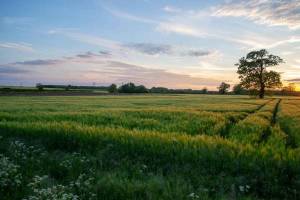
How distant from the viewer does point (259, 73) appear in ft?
303

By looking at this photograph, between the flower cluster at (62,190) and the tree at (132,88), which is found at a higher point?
the tree at (132,88)

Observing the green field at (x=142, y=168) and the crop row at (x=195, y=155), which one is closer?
the green field at (x=142, y=168)

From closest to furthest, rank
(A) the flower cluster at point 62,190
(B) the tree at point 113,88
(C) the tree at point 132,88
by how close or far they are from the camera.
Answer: (A) the flower cluster at point 62,190
(C) the tree at point 132,88
(B) the tree at point 113,88

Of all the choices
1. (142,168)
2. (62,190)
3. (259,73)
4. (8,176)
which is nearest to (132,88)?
(259,73)

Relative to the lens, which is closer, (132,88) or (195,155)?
(195,155)

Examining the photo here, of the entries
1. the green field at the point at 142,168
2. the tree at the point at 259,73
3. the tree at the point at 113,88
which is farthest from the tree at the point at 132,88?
the green field at the point at 142,168

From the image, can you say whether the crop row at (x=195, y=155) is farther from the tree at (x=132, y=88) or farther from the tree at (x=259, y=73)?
the tree at (x=132, y=88)

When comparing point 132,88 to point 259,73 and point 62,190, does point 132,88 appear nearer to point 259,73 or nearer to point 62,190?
point 259,73

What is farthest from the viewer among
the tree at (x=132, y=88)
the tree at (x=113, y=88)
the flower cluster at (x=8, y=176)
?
the tree at (x=113, y=88)

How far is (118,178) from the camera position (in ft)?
27.7

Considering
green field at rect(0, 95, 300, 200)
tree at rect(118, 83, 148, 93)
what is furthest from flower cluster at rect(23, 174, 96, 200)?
tree at rect(118, 83, 148, 93)

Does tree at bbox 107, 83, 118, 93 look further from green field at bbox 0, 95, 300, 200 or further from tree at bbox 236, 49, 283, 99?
green field at bbox 0, 95, 300, 200

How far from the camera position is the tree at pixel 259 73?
9156 centimetres

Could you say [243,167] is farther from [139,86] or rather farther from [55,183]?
[139,86]
